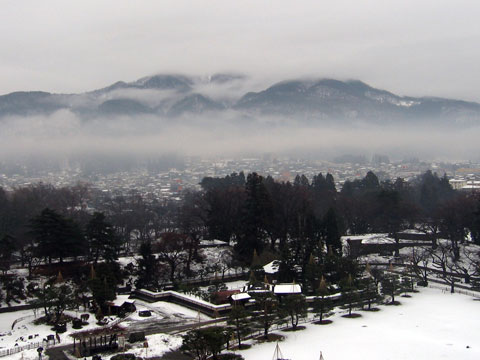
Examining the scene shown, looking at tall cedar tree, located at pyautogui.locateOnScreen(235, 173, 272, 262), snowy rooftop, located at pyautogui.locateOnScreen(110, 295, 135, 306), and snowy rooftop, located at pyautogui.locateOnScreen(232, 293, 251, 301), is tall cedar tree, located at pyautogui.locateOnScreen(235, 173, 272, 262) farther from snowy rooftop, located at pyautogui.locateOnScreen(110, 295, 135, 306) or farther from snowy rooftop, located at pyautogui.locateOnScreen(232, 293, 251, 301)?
snowy rooftop, located at pyautogui.locateOnScreen(110, 295, 135, 306)

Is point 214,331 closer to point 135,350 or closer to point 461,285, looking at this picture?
point 135,350

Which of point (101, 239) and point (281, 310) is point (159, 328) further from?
point (101, 239)

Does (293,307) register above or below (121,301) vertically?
above

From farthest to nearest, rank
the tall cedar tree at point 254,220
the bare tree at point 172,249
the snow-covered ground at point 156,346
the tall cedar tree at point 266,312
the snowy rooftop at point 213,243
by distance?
the snowy rooftop at point 213,243 < the tall cedar tree at point 254,220 < the bare tree at point 172,249 < the tall cedar tree at point 266,312 < the snow-covered ground at point 156,346

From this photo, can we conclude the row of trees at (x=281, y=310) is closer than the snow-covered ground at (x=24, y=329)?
Yes

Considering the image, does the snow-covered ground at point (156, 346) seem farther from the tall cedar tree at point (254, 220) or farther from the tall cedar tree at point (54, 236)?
the tall cedar tree at point (254, 220)

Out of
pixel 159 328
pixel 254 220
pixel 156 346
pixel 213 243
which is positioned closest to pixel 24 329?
pixel 159 328

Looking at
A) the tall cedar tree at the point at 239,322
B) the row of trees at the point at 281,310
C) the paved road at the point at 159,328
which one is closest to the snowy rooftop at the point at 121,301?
the paved road at the point at 159,328

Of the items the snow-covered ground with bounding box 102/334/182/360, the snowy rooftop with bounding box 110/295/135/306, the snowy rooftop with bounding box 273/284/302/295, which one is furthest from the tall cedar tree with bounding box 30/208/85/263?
the snowy rooftop with bounding box 273/284/302/295

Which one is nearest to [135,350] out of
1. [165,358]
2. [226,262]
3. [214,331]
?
[165,358]
